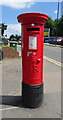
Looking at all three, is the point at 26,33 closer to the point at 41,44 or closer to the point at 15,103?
the point at 41,44

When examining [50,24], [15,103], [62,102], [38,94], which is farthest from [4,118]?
[50,24]

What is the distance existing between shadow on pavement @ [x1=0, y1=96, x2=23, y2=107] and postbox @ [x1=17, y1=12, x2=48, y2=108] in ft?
0.77

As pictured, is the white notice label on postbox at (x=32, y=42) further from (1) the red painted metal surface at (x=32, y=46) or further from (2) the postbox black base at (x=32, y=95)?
(2) the postbox black base at (x=32, y=95)

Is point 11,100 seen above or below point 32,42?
below

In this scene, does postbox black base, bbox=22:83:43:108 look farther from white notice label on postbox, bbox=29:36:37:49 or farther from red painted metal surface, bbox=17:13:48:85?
white notice label on postbox, bbox=29:36:37:49

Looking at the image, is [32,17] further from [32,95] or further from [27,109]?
[27,109]

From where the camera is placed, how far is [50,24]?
7044cm

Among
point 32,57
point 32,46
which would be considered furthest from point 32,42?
point 32,57

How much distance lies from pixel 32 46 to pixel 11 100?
4.93 ft

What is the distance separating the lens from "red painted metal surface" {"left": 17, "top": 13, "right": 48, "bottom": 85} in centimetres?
324

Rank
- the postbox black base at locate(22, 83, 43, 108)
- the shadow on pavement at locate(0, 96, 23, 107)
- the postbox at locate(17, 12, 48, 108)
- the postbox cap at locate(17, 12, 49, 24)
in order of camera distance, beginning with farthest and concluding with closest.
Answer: the shadow on pavement at locate(0, 96, 23, 107), the postbox black base at locate(22, 83, 43, 108), the postbox at locate(17, 12, 48, 108), the postbox cap at locate(17, 12, 49, 24)

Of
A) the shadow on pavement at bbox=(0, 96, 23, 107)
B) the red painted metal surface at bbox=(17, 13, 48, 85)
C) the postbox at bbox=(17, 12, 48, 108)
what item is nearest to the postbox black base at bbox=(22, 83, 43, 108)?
the postbox at bbox=(17, 12, 48, 108)

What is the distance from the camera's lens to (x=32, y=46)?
3311mm

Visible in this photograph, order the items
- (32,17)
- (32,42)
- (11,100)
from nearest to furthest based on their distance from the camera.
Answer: (32,17) < (32,42) < (11,100)
